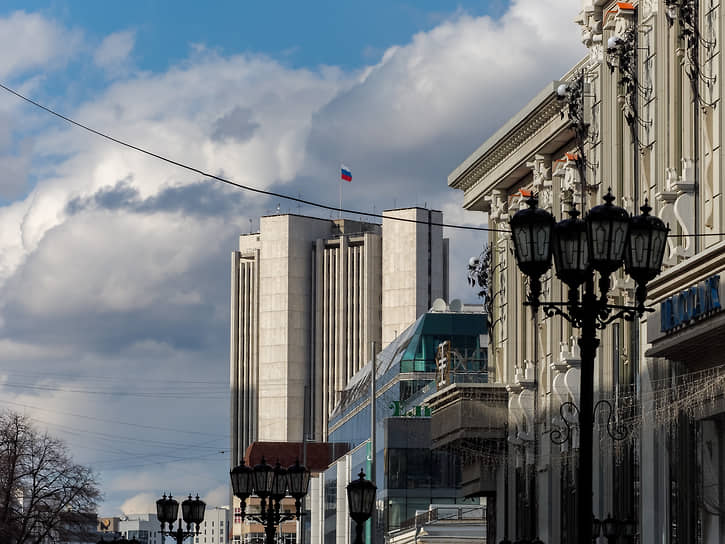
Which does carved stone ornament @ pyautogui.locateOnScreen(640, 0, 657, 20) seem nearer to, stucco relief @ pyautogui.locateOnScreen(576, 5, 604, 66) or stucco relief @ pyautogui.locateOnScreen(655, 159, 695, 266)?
stucco relief @ pyautogui.locateOnScreen(576, 5, 604, 66)

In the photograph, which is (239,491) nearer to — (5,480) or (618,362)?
(618,362)

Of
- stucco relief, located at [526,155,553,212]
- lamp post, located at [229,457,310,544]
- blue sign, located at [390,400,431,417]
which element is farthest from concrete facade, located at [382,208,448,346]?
lamp post, located at [229,457,310,544]

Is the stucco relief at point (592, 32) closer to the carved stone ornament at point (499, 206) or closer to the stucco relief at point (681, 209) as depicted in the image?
the stucco relief at point (681, 209)

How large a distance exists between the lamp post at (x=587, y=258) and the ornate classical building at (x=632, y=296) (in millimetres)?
8008

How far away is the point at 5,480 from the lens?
2894 inches

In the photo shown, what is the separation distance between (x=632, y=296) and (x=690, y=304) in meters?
6.72

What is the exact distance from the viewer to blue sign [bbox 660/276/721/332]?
102 ft

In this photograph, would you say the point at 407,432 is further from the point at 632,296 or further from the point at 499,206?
the point at 632,296

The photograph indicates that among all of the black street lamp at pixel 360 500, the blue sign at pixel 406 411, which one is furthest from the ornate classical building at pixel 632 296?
the blue sign at pixel 406 411

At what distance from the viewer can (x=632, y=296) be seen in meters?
38.9

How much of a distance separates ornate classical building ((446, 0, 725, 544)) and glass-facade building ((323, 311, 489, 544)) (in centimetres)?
1416

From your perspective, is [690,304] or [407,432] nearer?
[690,304]

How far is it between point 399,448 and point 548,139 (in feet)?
112

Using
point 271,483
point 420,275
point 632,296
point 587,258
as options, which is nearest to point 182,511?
point 271,483
